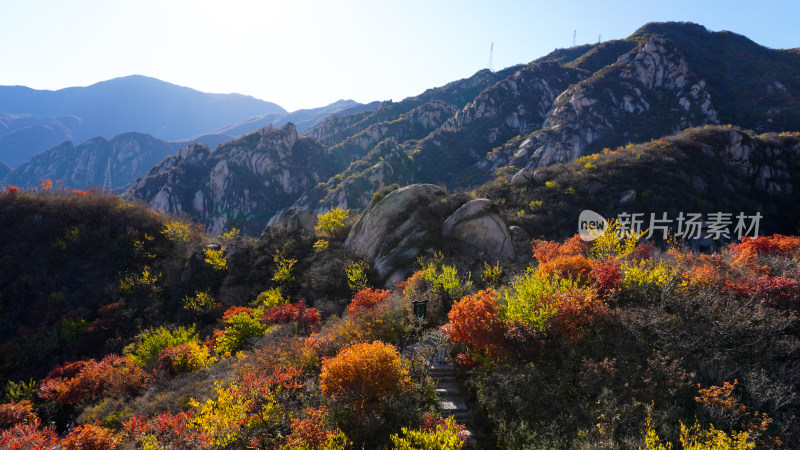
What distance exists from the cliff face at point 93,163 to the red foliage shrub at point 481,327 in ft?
646

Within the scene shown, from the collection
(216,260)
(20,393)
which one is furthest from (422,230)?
(20,393)

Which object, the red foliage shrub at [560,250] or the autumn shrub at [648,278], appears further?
the red foliage shrub at [560,250]

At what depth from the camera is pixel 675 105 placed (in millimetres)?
73812

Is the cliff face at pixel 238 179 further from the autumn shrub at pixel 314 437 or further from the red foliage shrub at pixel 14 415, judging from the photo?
the autumn shrub at pixel 314 437

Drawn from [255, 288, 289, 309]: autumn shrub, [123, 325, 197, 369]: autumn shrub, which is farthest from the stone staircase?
[123, 325, 197, 369]: autumn shrub

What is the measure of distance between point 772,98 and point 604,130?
36.6 m

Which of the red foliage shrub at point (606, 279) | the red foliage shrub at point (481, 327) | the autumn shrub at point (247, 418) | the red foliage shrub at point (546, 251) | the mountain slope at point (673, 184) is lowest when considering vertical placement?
the autumn shrub at point (247, 418)

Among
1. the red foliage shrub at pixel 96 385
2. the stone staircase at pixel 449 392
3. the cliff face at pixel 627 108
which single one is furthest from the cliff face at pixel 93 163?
the stone staircase at pixel 449 392

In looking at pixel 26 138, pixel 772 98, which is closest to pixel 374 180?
pixel 772 98

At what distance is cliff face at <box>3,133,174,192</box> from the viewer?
152000 mm

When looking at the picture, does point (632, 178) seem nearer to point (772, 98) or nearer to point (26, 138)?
point (772, 98)

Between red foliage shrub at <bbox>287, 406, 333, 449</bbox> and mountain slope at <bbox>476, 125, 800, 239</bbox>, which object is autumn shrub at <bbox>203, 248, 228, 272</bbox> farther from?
mountain slope at <bbox>476, 125, 800, 239</bbox>

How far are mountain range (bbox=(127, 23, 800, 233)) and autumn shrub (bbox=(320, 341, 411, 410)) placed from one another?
65370mm

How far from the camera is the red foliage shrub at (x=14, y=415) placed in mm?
13579
